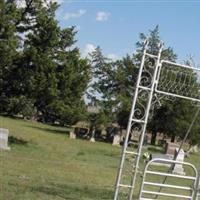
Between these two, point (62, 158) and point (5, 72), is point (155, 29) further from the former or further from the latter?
point (62, 158)

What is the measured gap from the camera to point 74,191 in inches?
577

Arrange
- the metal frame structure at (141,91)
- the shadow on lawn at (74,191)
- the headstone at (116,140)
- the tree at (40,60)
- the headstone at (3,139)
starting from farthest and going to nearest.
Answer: the headstone at (116,140) → the tree at (40,60) → the headstone at (3,139) → the shadow on lawn at (74,191) → the metal frame structure at (141,91)

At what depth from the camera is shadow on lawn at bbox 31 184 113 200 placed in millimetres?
13566

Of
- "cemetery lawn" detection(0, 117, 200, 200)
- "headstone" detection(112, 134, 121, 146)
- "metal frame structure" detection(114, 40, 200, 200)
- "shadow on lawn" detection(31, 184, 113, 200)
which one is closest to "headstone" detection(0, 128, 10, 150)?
"cemetery lawn" detection(0, 117, 200, 200)

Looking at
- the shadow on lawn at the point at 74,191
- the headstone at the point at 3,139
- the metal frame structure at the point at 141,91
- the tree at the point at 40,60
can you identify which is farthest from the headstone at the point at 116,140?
the metal frame structure at the point at 141,91

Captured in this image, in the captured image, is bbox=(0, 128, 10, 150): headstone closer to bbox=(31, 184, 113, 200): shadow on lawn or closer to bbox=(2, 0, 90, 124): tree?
bbox=(2, 0, 90, 124): tree

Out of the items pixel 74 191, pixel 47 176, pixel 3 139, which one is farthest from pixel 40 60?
pixel 74 191

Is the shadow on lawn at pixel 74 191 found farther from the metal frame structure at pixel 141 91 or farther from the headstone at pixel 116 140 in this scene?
the headstone at pixel 116 140

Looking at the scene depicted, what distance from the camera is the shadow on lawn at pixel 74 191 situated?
13.6m

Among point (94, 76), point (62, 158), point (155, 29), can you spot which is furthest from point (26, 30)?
point (155, 29)

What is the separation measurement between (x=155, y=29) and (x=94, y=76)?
741 cm

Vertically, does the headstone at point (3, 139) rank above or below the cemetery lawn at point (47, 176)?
above

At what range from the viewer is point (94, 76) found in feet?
163

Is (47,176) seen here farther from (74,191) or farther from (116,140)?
(116,140)
